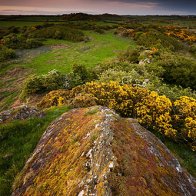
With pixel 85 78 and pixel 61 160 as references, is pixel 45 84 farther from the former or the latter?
pixel 61 160

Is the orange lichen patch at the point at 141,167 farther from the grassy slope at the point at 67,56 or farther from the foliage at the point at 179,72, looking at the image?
the grassy slope at the point at 67,56

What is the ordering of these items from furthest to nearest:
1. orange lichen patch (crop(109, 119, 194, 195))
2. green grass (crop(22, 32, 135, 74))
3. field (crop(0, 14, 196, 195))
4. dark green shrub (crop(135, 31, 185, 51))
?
dark green shrub (crop(135, 31, 185, 51)), green grass (crop(22, 32, 135, 74)), field (crop(0, 14, 196, 195)), orange lichen patch (crop(109, 119, 194, 195))

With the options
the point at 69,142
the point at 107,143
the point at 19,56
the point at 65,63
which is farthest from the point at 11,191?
the point at 19,56

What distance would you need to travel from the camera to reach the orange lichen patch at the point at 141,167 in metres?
5.20

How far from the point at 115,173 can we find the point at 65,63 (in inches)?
1406

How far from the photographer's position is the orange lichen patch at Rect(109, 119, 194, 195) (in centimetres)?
520

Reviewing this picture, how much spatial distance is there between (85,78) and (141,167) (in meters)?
19.2

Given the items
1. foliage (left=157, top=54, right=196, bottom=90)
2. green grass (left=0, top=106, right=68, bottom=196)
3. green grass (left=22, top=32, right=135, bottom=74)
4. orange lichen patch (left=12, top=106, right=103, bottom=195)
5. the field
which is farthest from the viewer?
green grass (left=22, top=32, right=135, bottom=74)

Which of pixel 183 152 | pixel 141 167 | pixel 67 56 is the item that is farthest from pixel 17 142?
pixel 67 56

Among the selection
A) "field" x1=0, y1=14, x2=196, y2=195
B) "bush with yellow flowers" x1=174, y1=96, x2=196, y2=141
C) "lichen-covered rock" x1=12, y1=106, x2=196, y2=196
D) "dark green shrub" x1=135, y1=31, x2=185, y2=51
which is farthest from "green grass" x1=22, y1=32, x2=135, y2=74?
"lichen-covered rock" x1=12, y1=106, x2=196, y2=196

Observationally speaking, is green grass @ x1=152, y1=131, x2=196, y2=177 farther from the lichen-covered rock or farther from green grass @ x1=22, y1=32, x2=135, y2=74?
green grass @ x1=22, y1=32, x2=135, y2=74

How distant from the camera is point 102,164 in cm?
558

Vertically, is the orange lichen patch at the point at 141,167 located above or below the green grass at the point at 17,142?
above

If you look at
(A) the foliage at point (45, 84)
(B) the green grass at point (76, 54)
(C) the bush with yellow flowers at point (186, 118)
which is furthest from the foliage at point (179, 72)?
(C) the bush with yellow flowers at point (186, 118)
